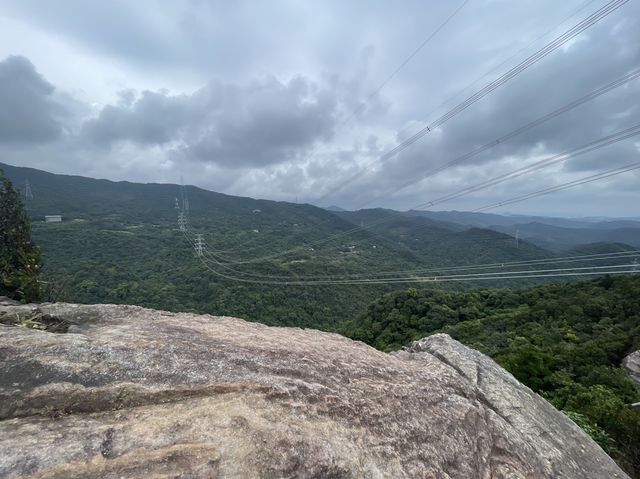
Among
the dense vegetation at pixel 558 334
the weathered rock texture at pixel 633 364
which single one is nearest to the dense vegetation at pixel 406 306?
the dense vegetation at pixel 558 334

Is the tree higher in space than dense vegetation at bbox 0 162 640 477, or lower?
higher

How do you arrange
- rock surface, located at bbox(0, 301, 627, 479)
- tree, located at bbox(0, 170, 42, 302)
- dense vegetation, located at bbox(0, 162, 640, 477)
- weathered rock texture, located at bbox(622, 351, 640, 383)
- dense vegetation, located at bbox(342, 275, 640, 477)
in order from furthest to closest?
weathered rock texture, located at bbox(622, 351, 640, 383) < dense vegetation, located at bbox(0, 162, 640, 477) < tree, located at bbox(0, 170, 42, 302) < dense vegetation, located at bbox(342, 275, 640, 477) < rock surface, located at bbox(0, 301, 627, 479)

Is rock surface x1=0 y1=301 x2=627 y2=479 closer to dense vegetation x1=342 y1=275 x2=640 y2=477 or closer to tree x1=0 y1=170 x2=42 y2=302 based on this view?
dense vegetation x1=342 y1=275 x2=640 y2=477

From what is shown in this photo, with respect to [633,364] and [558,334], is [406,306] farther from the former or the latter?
[633,364]

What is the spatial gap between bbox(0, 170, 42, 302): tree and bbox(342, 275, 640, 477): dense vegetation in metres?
29.4

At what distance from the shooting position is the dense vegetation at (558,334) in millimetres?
17578

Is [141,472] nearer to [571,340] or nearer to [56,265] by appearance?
[571,340]

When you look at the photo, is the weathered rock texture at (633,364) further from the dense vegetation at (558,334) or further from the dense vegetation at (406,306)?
the dense vegetation at (558,334)

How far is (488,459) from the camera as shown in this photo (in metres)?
7.25

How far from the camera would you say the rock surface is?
520 cm

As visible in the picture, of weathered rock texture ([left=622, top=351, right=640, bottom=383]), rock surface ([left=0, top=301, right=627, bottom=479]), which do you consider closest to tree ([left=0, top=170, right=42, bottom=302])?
rock surface ([left=0, top=301, right=627, bottom=479])

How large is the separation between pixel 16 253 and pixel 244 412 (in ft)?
88.5

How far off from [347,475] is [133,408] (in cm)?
405

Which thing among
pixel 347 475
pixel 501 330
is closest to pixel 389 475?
pixel 347 475
